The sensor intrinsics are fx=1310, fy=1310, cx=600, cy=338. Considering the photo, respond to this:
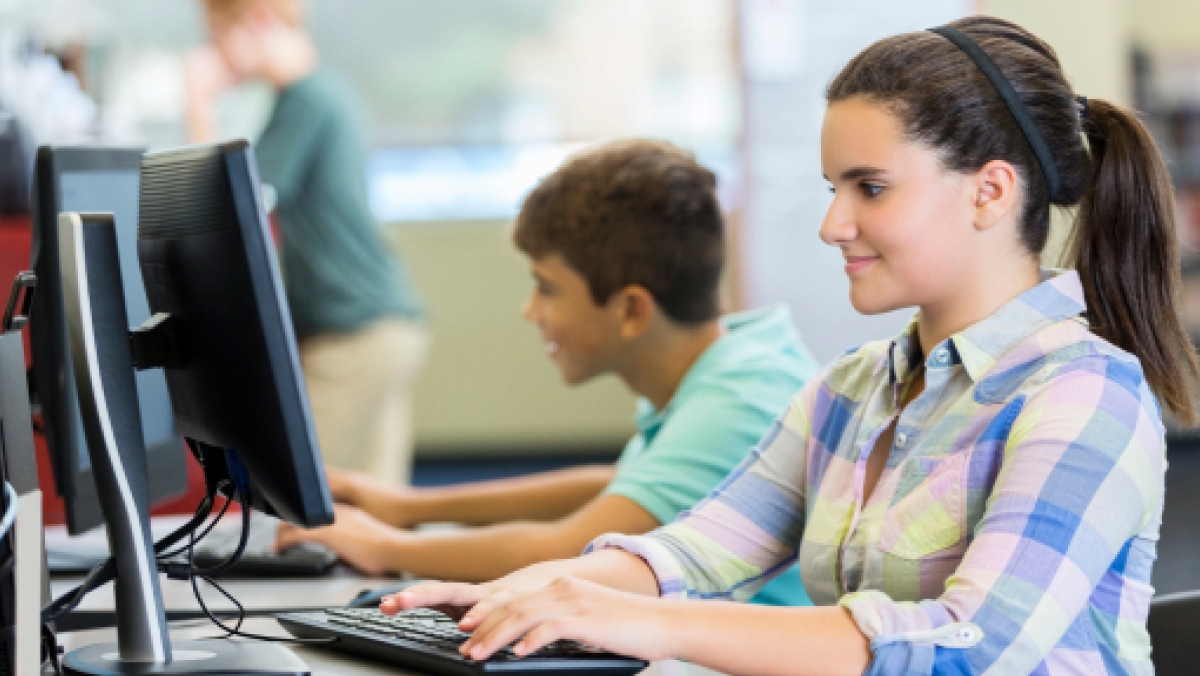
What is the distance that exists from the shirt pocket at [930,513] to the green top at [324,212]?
217cm

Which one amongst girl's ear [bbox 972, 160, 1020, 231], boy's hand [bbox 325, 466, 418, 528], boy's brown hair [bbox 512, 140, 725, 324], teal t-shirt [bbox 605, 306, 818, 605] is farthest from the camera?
boy's hand [bbox 325, 466, 418, 528]

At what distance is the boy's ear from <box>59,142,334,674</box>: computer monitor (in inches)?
28.7

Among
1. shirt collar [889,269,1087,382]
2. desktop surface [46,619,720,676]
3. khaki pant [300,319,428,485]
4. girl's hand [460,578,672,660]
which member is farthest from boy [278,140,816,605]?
khaki pant [300,319,428,485]

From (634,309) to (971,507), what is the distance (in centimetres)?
71

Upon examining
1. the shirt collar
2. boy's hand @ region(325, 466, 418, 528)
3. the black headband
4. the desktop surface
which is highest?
the black headband

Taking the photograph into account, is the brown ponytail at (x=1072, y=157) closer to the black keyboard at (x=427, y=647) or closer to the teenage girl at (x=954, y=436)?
the teenage girl at (x=954, y=436)

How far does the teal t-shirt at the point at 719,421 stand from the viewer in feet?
4.67

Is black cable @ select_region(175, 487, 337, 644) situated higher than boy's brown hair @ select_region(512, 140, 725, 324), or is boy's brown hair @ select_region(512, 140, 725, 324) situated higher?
boy's brown hair @ select_region(512, 140, 725, 324)

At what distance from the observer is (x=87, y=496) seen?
1157 millimetres

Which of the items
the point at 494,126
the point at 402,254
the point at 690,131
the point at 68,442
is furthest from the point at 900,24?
the point at 68,442

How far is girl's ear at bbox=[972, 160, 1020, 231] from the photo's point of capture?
3.44 feet

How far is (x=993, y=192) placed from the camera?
1.05 m

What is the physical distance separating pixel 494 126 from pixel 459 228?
0.43m

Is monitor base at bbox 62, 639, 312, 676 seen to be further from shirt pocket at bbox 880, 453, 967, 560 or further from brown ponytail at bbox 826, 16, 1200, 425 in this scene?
brown ponytail at bbox 826, 16, 1200, 425
